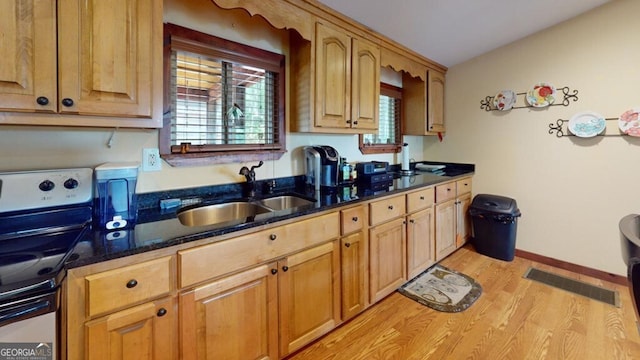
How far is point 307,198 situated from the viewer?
6.34 feet

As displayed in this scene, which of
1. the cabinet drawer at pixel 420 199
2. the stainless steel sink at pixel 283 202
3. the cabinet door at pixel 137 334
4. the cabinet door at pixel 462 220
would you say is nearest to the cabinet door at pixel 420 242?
the cabinet drawer at pixel 420 199

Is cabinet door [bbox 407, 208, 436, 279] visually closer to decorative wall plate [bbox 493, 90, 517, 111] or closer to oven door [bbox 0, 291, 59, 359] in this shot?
decorative wall plate [bbox 493, 90, 517, 111]

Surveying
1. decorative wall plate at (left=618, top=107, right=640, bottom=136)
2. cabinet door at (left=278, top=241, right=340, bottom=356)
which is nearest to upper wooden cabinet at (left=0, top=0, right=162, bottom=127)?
cabinet door at (left=278, top=241, right=340, bottom=356)

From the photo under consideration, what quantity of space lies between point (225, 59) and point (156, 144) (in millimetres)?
711

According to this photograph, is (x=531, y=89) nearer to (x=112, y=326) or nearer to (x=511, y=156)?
(x=511, y=156)

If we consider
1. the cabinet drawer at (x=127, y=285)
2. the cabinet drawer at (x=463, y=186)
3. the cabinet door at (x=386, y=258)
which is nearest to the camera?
Answer: the cabinet drawer at (x=127, y=285)

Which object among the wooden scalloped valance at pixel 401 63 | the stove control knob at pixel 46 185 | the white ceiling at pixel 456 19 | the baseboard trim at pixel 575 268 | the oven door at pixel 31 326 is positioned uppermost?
the white ceiling at pixel 456 19

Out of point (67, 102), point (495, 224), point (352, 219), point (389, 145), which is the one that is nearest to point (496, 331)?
point (352, 219)

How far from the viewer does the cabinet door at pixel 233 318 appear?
122 centimetres

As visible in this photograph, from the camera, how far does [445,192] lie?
288cm

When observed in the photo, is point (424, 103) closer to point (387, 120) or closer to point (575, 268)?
point (387, 120)

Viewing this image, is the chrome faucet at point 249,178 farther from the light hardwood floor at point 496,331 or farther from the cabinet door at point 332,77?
the light hardwood floor at point 496,331

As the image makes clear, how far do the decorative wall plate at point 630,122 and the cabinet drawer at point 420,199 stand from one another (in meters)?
1.65

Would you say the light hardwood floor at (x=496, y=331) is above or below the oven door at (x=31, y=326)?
below
